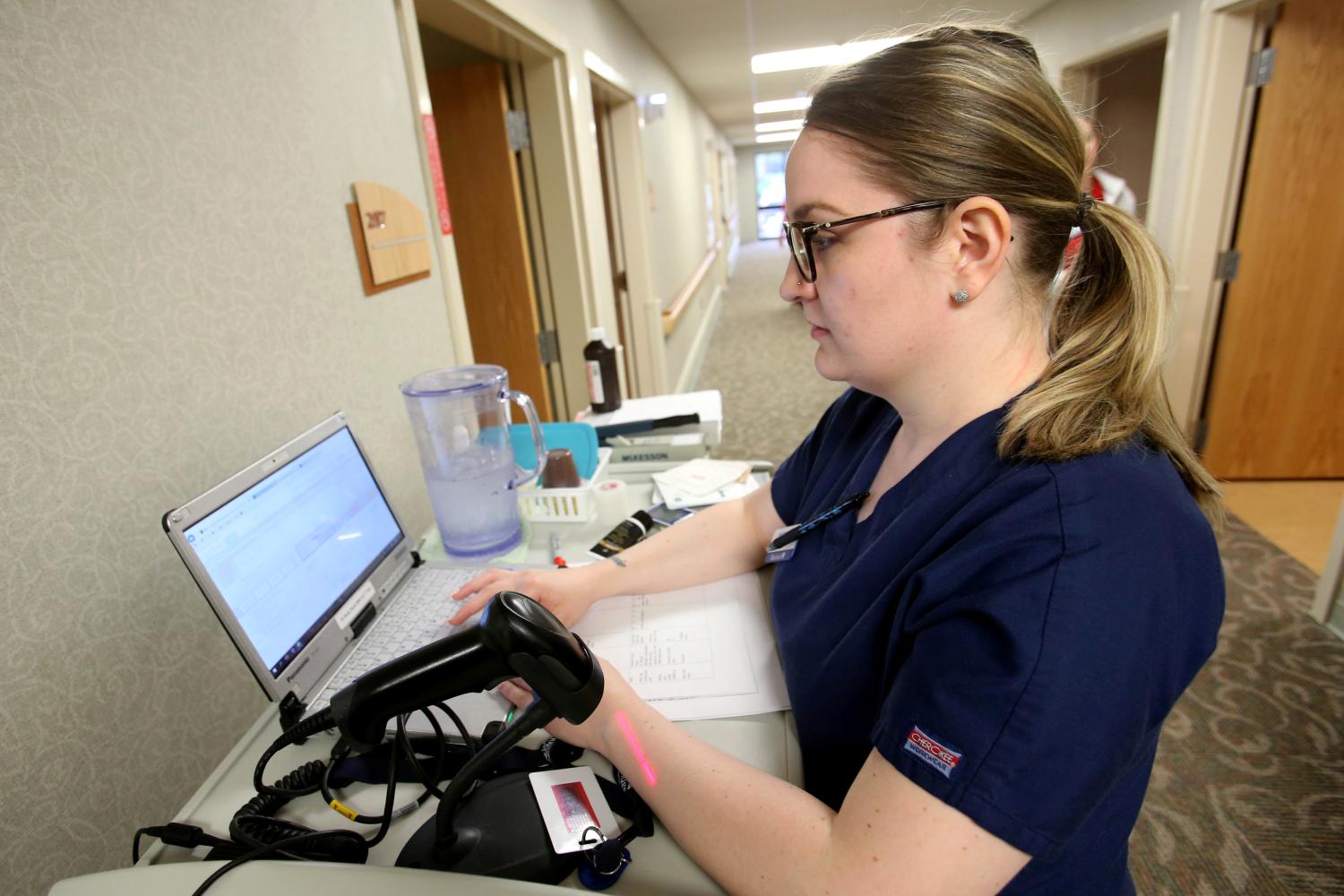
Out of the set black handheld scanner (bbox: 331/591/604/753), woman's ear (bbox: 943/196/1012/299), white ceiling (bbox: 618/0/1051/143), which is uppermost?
white ceiling (bbox: 618/0/1051/143)

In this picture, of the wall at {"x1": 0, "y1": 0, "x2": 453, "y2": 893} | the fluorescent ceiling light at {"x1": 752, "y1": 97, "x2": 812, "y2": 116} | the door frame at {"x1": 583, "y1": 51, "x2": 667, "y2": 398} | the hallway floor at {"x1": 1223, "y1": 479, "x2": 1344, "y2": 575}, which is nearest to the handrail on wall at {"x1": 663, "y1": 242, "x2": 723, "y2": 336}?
the door frame at {"x1": 583, "y1": 51, "x2": 667, "y2": 398}

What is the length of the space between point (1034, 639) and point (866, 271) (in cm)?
40

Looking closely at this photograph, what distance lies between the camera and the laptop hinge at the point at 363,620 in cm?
92

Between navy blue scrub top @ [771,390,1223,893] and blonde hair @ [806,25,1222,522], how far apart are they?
0.06 meters

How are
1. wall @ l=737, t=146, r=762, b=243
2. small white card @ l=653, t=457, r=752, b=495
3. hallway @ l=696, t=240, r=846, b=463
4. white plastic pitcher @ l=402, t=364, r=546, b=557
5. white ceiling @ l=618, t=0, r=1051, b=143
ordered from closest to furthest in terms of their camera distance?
white plastic pitcher @ l=402, t=364, r=546, b=557 → small white card @ l=653, t=457, r=752, b=495 → white ceiling @ l=618, t=0, r=1051, b=143 → hallway @ l=696, t=240, r=846, b=463 → wall @ l=737, t=146, r=762, b=243

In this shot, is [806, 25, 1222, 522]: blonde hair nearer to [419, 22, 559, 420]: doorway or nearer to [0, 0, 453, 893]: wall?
[0, 0, 453, 893]: wall

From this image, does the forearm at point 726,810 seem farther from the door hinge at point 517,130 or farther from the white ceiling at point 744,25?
the white ceiling at point 744,25

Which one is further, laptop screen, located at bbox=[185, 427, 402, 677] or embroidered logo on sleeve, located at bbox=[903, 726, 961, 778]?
laptop screen, located at bbox=[185, 427, 402, 677]

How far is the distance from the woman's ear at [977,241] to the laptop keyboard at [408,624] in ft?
2.55

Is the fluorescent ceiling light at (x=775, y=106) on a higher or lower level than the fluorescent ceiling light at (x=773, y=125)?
lower

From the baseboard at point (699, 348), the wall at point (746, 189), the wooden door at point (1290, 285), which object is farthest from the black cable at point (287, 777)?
the wall at point (746, 189)

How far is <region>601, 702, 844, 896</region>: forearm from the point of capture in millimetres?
606

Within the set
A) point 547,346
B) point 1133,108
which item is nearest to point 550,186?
point 547,346

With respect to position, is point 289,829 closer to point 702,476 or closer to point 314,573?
point 314,573
